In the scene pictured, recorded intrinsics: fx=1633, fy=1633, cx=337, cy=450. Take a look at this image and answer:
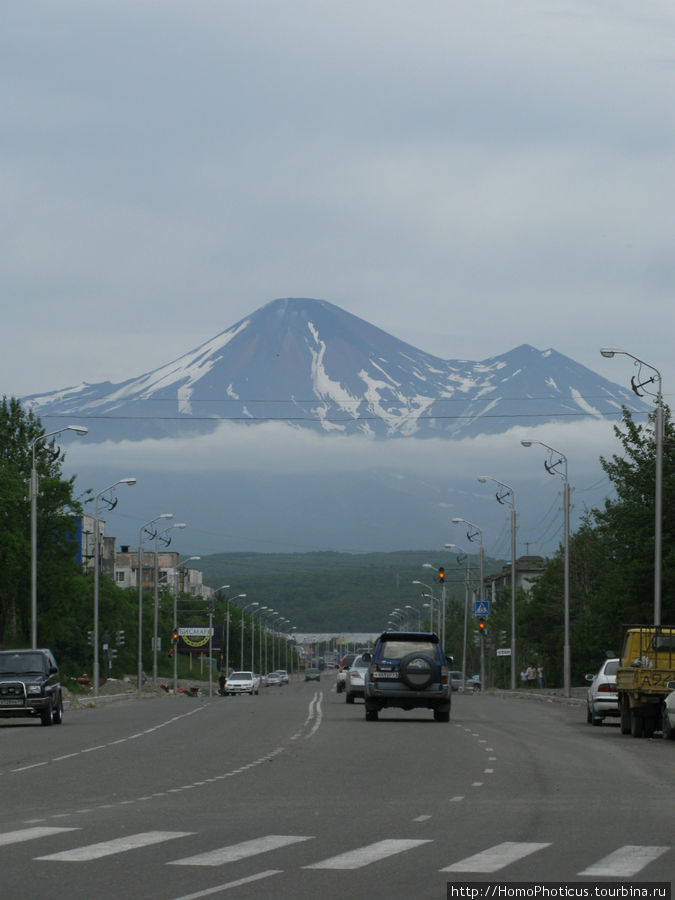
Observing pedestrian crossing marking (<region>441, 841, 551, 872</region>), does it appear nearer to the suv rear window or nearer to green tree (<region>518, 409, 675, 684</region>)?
the suv rear window

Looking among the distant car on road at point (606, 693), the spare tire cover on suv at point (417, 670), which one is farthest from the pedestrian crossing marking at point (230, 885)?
the distant car on road at point (606, 693)

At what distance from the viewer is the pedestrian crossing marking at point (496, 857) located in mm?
11570

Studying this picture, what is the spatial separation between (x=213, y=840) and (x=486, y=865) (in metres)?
2.78

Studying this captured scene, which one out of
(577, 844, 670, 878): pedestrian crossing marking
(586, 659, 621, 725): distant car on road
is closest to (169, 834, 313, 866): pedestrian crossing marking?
(577, 844, 670, 878): pedestrian crossing marking

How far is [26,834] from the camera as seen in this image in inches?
550

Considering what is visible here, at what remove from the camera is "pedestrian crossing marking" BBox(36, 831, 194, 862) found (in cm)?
1235

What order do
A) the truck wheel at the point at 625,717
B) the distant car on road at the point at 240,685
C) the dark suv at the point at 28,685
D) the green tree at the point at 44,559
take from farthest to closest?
the distant car on road at the point at 240,685 → the green tree at the point at 44,559 → the dark suv at the point at 28,685 → the truck wheel at the point at 625,717

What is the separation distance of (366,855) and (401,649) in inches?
972

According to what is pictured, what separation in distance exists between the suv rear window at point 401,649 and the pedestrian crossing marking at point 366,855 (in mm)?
23551

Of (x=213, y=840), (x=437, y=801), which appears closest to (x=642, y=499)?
(x=437, y=801)

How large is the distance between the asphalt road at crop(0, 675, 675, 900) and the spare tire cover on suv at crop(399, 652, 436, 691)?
4.49 metres

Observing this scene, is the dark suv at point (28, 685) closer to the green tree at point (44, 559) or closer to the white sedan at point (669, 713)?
the white sedan at point (669, 713)

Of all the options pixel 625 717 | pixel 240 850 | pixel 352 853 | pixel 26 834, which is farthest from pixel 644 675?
pixel 240 850

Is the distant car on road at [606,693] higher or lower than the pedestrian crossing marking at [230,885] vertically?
lower
